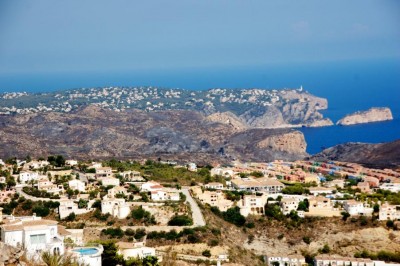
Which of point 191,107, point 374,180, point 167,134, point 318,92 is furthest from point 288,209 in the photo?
point 318,92

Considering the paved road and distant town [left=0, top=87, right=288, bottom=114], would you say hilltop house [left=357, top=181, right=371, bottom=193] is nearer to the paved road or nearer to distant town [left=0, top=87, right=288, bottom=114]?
the paved road

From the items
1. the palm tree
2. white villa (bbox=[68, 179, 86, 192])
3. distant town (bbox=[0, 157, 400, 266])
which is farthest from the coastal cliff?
the palm tree

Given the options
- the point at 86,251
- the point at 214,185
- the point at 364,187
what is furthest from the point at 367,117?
the point at 86,251

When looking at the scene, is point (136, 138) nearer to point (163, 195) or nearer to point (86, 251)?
point (163, 195)

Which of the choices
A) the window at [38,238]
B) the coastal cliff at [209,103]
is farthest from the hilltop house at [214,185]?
the coastal cliff at [209,103]

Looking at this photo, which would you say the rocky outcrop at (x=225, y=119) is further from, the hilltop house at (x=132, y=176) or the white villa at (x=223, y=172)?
the hilltop house at (x=132, y=176)

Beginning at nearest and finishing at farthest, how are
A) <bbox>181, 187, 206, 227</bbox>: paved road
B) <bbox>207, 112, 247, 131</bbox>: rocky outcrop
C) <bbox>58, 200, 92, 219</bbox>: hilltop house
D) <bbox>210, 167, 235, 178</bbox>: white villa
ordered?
<bbox>181, 187, 206, 227</bbox>: paved road
<bbox>58, 200, 92, 219</bbox>: hilltop house
<bbox>210, 167, 235, 178</bbox>: white villa
<bbox>207, 112, 247, 131</bbox>: rocky outcrop

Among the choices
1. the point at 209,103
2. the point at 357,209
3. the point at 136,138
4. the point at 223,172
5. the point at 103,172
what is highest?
the point at 209,103
